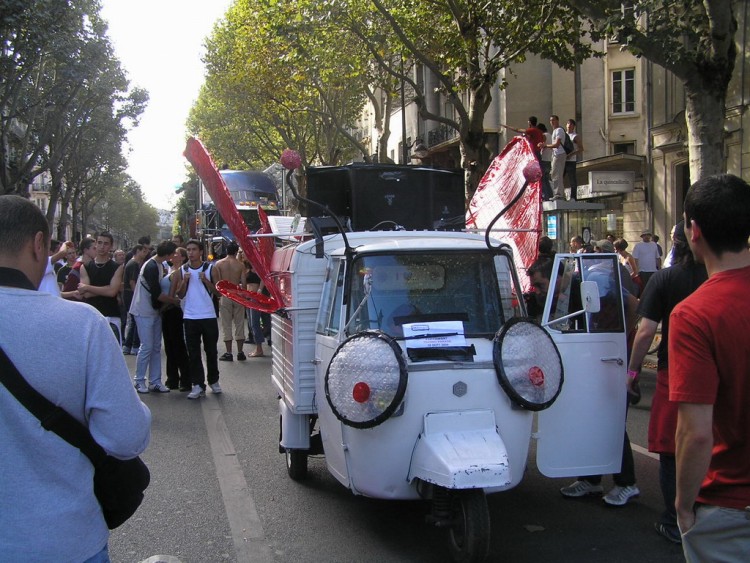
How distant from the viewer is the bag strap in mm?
2154

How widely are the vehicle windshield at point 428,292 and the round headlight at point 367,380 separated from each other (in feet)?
1.53

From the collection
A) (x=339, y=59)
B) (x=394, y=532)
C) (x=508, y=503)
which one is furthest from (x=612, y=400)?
(x=339, y=59)

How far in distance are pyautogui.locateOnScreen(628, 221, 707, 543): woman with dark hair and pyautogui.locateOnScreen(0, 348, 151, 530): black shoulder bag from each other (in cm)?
318

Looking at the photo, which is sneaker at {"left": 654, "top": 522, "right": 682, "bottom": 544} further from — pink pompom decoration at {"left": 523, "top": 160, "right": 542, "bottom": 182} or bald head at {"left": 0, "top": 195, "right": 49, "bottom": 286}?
bald head at {"left": 0, "top": 195, "right": 49, "bottom": 286}

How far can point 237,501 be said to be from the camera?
5.79 m

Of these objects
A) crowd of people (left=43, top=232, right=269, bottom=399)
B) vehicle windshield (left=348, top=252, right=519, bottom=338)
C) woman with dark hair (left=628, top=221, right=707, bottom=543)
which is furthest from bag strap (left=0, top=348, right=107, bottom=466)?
crowd of people (left=43, top=232, right=269, bottom=399)

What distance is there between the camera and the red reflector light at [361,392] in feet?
14.0

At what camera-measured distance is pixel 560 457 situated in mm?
4984

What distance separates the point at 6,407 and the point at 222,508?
3682 millimetres

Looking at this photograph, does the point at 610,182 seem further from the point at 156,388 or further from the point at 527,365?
the point at 527,365

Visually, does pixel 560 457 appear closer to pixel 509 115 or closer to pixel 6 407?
pixel 6 407

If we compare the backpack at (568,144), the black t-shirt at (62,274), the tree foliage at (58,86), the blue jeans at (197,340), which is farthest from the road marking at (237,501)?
the tree foliage at (58,86)

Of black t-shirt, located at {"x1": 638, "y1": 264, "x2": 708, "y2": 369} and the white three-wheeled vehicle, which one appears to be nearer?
the white three-wheeled vehicle

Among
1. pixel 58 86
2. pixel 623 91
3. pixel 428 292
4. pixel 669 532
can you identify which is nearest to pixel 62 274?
pixel 428 292
